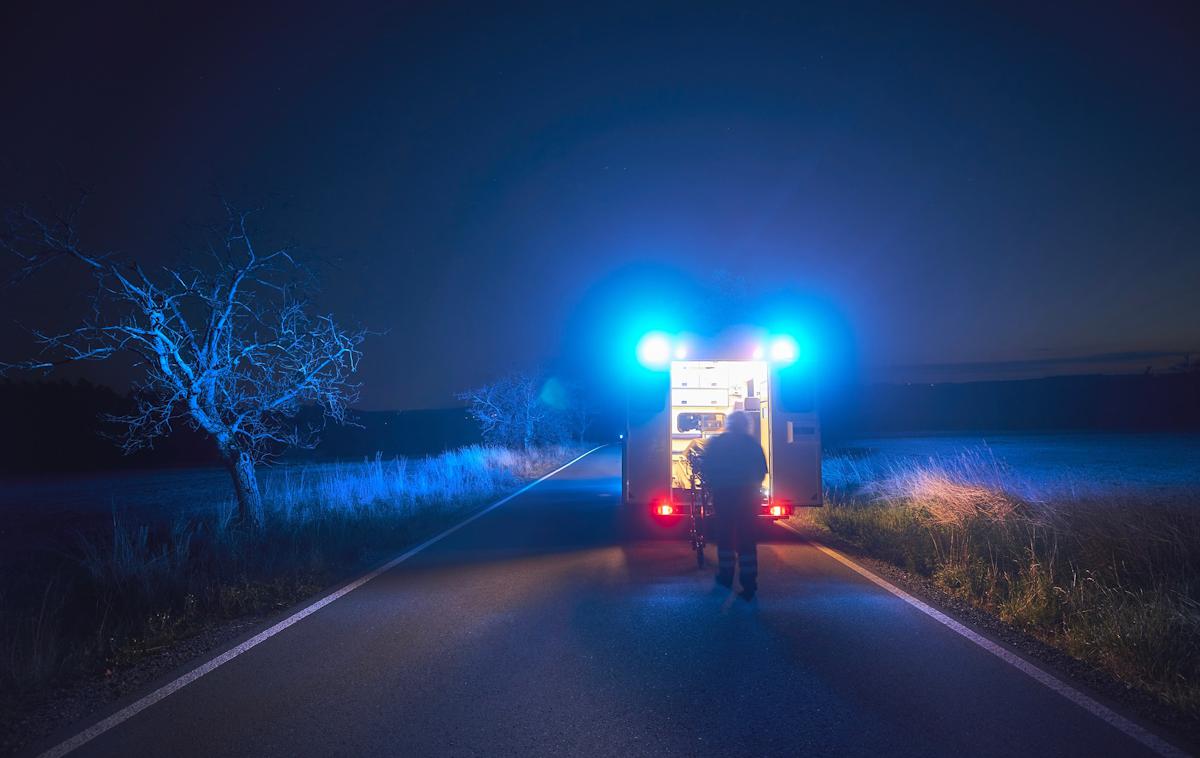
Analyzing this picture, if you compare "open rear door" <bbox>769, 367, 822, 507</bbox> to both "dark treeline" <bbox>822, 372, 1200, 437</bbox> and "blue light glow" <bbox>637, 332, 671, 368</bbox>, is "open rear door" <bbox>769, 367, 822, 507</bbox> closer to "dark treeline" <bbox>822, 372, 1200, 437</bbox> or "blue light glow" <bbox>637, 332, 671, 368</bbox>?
"blue light glow" <bbox>637, 332, 671, 368</bbox>

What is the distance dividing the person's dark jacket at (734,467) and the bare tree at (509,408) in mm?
30980

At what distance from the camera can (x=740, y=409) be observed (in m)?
10.5

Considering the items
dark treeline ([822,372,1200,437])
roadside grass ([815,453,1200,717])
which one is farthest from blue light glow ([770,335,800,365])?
dark treeline ([822,372,1200,437])

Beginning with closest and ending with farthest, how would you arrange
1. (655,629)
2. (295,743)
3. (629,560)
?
(295,743) < (655,629) < (629,560)

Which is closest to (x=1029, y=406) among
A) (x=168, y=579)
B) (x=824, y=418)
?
(x=824, y=418)

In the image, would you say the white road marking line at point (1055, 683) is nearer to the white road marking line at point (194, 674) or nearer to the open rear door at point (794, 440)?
the open rear door at point (794, 440)

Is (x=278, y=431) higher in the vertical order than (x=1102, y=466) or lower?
higher

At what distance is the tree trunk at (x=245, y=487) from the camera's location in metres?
13.1

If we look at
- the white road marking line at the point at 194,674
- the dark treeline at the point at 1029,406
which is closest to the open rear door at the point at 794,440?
the white road marking line at the point at 194,674

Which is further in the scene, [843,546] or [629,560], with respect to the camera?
[843,546]

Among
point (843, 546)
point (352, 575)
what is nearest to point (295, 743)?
point (352, 575)

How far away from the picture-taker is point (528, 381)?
4331cm

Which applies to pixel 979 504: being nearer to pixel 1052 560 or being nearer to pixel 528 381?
pixel 1052 560

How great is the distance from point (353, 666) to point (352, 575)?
4.08 meters
